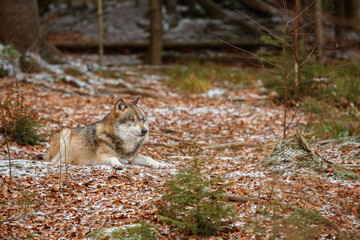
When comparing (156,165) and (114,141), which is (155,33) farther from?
(156,165)

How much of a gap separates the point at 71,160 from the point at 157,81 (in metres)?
7.94

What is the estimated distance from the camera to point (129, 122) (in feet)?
22.0

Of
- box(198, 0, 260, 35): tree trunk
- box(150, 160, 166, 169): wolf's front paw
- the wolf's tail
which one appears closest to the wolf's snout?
box(150, 160, 166, 169): wolf's front paw

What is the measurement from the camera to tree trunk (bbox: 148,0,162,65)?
1605 cm

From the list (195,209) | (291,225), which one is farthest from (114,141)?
(291,225)

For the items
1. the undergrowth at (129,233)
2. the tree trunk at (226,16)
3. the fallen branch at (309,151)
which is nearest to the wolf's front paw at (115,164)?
the undergrowth at (129,233)

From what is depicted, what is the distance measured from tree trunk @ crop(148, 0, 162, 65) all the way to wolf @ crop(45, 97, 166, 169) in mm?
9906

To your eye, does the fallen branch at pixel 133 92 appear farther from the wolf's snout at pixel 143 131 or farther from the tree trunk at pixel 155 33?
the wolf's snout at pixel 143 131

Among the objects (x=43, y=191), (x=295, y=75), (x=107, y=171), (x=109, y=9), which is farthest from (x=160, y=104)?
(x=109, y=9)

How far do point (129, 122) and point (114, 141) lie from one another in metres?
0.46

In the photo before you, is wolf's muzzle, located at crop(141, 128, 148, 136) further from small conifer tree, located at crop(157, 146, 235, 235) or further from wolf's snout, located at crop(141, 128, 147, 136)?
small conifer tree, located at crop(157, 146, 235, 235)

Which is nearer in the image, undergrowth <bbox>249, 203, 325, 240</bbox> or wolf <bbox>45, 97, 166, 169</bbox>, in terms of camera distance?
undergrowth <bbox>249, 203, 325, 240</bbox>

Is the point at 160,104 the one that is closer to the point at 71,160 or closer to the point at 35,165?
the point at 71,160

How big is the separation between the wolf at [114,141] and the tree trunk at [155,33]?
9906 mm
